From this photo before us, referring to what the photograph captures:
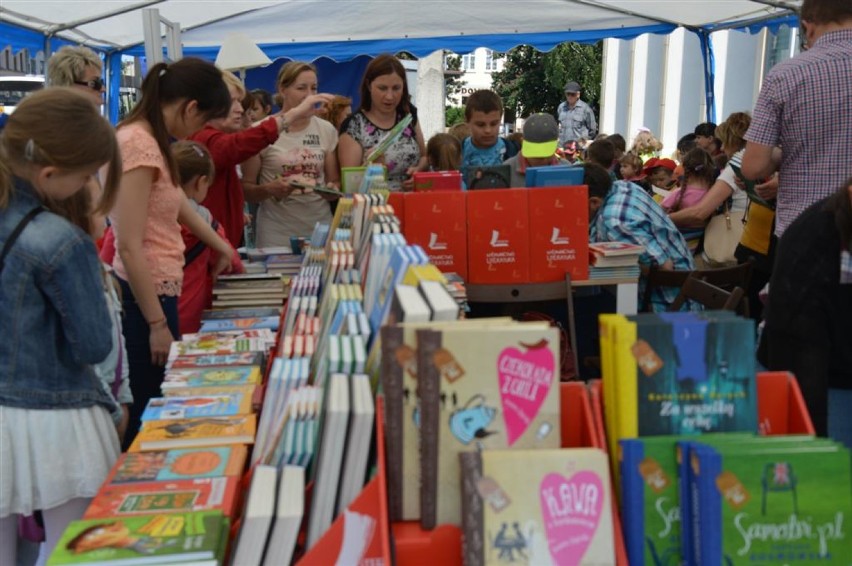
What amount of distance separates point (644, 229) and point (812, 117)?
1214 millimetres

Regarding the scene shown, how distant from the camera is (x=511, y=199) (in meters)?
3.64

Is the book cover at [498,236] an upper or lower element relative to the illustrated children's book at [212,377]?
upper

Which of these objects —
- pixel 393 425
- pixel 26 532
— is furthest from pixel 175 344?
pixel 393 425

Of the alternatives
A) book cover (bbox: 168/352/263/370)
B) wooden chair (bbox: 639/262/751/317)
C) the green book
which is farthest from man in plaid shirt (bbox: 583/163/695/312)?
the green book

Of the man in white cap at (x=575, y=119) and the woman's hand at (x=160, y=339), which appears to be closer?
the woman's hand at (x=160, y=339)

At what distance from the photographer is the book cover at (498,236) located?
3.64 meters

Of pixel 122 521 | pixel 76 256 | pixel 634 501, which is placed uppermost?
pixel 76 256

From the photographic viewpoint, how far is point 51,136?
5.81ft

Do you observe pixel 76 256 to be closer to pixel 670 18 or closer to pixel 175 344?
pixel 175 344

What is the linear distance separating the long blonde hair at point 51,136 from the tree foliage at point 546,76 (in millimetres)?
20015

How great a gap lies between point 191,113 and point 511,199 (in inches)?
59.1

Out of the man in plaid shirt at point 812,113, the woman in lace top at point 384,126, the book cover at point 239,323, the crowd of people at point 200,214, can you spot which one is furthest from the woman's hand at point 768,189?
the book cover at point 239,323

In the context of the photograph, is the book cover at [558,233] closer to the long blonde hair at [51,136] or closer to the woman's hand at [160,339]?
the woman's hand at [160,339]

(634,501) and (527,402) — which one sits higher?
(527,402)
